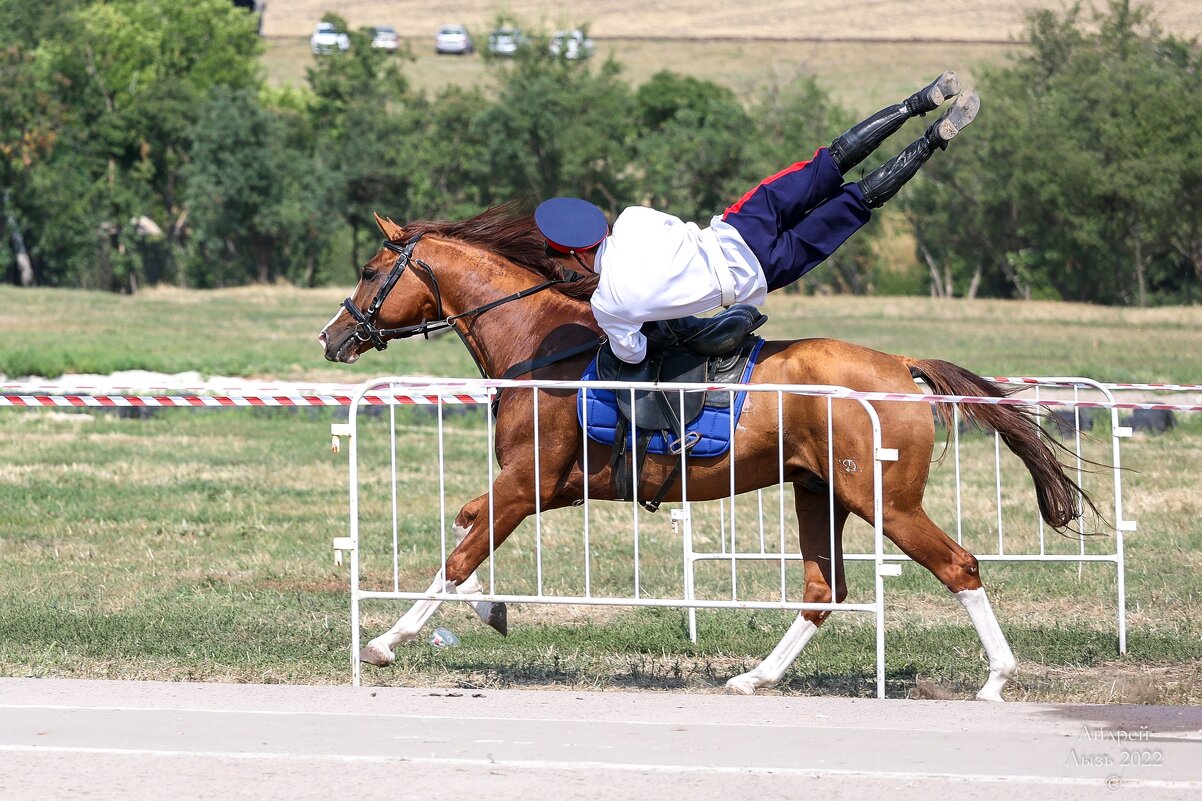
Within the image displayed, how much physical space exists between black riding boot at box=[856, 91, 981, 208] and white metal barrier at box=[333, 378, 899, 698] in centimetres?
107

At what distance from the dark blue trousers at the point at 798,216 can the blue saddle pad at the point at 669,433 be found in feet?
1.54

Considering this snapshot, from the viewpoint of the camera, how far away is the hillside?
89.6m

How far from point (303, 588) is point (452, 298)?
3056mm

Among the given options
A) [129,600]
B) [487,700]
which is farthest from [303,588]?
[487,700]

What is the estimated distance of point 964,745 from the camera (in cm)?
603

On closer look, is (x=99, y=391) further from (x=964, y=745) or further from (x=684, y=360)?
(x=964, y=745)

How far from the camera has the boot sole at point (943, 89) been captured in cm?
740

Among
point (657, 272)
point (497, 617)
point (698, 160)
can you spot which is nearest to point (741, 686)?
point (497, 617)

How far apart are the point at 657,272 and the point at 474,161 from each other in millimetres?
58875

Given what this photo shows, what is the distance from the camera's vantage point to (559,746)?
600 cm

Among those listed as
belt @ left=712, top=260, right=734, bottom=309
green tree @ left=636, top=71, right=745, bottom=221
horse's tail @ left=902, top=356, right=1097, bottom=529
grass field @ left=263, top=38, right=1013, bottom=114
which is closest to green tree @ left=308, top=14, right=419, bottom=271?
green tree @ left=636, top=71, right=745, bottom=221

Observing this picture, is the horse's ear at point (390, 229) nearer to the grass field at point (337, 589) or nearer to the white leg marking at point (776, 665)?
the grass field at point (337, 589)

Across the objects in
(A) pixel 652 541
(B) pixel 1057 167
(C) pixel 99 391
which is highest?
(B) pixel 1057 167

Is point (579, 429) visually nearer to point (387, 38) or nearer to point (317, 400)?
point (317, 400)
